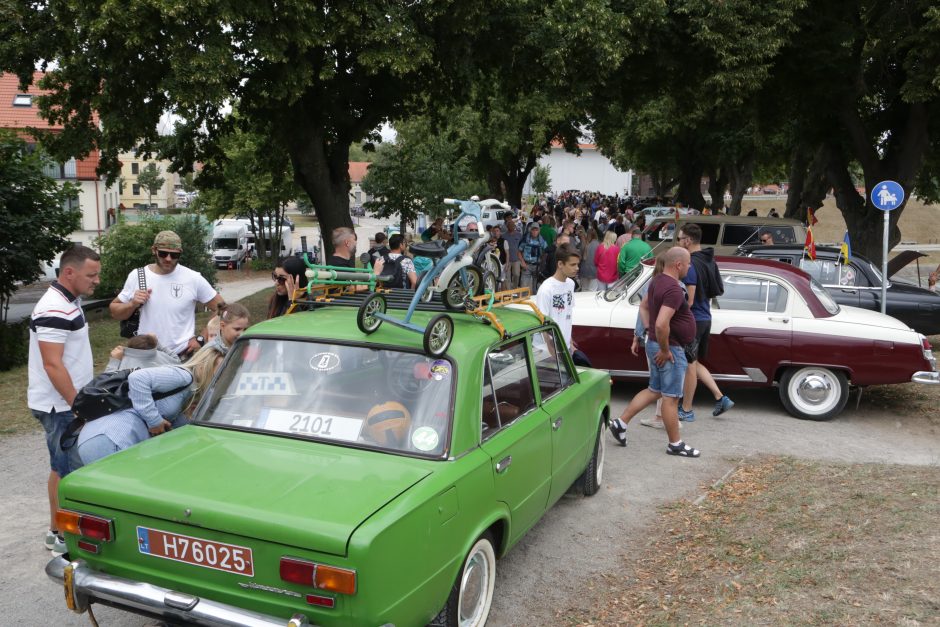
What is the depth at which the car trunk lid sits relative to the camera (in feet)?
10.7

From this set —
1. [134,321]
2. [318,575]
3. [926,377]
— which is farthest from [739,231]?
[318,575]

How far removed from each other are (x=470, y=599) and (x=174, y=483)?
1551 mm

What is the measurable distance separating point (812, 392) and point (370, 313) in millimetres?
6050

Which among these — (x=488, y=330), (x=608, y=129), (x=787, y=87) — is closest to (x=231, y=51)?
(x=488, y=330)

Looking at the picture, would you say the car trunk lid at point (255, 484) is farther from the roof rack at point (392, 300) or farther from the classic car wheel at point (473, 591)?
the roof rack at point (392, 300)

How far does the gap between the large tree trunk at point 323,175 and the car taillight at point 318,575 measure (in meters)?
12.8

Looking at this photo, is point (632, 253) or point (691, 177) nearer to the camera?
point (632, 253)

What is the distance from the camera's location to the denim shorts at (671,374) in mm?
7059

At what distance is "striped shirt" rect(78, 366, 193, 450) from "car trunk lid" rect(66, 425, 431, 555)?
0.40 metres

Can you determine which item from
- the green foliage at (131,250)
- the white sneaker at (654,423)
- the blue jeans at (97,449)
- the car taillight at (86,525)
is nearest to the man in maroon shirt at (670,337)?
the white sneaker at (654,423)

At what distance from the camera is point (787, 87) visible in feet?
60.8

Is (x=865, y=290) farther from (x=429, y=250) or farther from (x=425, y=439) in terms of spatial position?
(x=425, y=439)

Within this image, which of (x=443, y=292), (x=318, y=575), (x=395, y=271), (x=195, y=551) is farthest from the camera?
(x=395, y=271)

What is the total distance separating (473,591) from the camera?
13.6ft
